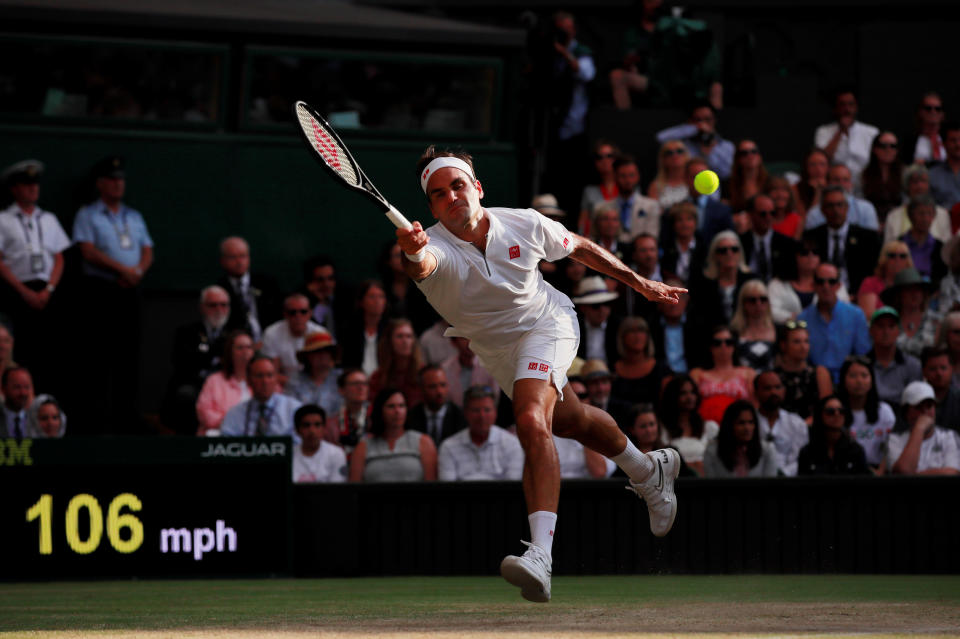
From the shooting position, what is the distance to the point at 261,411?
1030cm

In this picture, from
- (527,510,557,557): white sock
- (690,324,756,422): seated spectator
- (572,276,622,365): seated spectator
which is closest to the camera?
(527,510,557,557): white sock

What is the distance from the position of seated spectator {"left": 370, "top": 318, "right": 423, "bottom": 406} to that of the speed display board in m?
1.67

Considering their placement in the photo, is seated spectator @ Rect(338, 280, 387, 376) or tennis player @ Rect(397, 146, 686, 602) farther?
seated spectator @ Rect(338, 280, 387, 376)

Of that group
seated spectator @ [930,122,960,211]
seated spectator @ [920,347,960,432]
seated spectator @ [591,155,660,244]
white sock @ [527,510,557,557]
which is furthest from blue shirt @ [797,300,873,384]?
white sock @ [527,510,557,557]

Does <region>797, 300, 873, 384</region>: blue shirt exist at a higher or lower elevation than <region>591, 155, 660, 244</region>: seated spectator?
lower

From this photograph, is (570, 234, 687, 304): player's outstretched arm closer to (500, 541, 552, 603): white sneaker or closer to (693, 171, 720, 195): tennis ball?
(500, 541, 552, 603): white sneaker

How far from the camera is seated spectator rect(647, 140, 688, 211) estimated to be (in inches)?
491

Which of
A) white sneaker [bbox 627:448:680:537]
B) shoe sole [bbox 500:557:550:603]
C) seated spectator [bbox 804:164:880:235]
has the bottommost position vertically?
shoe sole [bbox 500:557:550:603]

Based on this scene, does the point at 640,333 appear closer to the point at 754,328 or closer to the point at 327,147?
the point at 754,328

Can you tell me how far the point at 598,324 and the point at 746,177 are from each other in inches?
89.5

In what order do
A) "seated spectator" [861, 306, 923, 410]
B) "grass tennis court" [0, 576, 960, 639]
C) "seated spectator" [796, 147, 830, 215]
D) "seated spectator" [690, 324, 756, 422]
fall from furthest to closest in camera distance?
"seated spectator" [796, 147, 830, 215]
"seated spectator" [861, 306, 923, 410]
"seated spectator" [690, 324, 756, 422]
"grass tennis court" [0, 576, 960, 639]

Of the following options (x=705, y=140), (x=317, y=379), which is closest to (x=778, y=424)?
(x=317, y=379)

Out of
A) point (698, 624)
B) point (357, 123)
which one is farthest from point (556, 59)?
point (698, 624)

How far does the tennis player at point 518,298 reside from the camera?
250 inches
